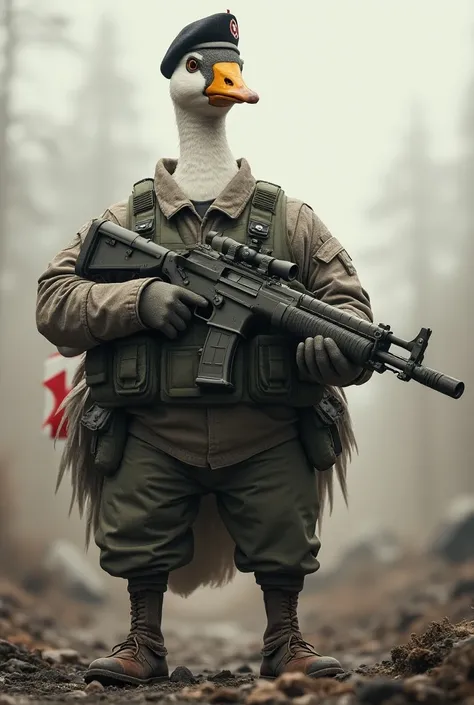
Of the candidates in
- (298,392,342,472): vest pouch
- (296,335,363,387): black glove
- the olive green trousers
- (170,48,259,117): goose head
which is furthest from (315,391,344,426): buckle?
(170,48,259,117): goose head

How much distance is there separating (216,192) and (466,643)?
60.5 inches

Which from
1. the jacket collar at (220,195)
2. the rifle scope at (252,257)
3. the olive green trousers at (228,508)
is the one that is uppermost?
the jacket collar at (220,195)

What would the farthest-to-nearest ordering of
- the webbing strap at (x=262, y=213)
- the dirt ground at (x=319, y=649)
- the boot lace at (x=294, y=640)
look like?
the webbing strap at (x=262, y=213)
the boot lace at (x=294, y=640)
the dirt ground at (x=319, y=649)

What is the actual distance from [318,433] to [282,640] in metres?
0.61

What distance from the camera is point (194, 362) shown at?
3.43 metres

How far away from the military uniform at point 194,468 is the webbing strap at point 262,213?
0.12 feet

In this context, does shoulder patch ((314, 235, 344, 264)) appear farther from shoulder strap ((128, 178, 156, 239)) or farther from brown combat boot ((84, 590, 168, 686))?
brown combat boot ((84, 590, 168, 686))

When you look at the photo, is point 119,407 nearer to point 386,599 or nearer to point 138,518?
point 138,518

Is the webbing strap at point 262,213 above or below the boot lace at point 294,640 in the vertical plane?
above

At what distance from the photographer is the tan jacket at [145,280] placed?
11.3 ft

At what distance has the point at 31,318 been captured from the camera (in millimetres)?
8336

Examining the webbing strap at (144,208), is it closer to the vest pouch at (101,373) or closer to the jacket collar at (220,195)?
the jacket collar at (220,195)

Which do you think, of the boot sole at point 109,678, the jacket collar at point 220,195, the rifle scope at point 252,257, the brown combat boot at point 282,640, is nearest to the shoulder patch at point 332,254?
the rifle scope at point 252,257

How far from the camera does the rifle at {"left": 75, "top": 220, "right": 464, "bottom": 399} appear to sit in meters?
3.22
